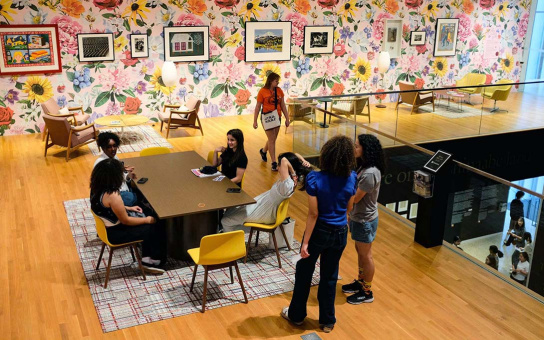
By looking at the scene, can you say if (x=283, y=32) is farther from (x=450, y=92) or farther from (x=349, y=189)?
(x=349, y=189)

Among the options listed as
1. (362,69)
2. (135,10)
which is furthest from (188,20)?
(362,69)

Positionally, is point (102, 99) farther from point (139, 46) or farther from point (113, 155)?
point (113, 155)

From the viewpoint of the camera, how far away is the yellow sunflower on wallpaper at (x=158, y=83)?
1221 centimetres

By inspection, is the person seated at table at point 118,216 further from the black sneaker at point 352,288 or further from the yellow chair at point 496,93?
the yellow chair at point 496,93

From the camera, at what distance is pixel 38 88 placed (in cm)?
1131

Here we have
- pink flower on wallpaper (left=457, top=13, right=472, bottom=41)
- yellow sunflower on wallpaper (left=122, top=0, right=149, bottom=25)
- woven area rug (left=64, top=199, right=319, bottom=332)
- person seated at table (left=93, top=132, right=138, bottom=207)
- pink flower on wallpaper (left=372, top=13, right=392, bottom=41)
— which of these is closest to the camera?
woven area rug (left=64, top=199, right=319, bottom=332)

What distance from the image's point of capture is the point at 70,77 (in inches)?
452

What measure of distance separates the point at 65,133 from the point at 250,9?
533cm

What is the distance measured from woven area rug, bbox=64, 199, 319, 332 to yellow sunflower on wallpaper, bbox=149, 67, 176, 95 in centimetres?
641

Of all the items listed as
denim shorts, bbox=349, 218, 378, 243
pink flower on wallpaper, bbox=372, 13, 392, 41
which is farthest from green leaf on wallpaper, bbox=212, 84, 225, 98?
denim shorts, bbox=349, 218, 378, 243

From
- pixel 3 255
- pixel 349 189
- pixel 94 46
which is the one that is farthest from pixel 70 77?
pixel 349 189

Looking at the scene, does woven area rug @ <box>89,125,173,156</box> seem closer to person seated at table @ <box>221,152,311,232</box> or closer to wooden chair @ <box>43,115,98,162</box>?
wooden chair @ <box>43,115,98,162</box>

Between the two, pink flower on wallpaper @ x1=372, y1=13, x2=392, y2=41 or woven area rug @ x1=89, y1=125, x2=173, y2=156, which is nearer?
woven area rug @ x1=89, y1=125, x2=173, y2=156

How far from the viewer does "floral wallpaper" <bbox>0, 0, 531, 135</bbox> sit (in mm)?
11312
